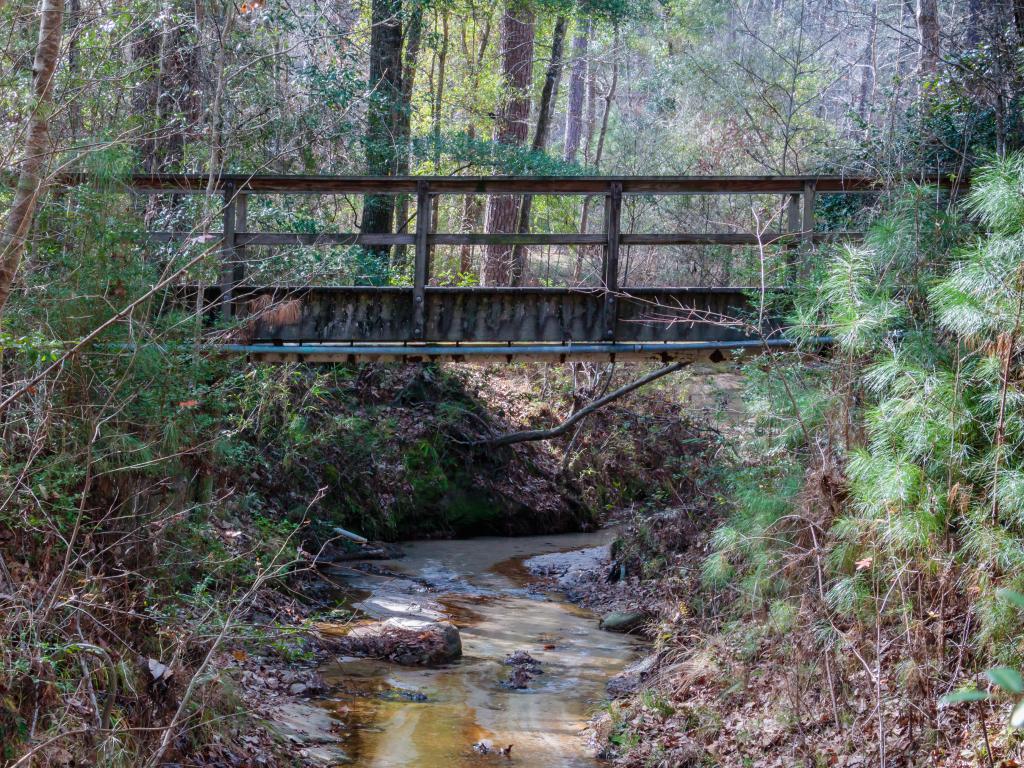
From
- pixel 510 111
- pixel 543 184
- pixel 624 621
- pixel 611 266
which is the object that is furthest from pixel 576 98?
pixel 624 621

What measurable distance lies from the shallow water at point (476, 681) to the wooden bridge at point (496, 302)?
2.75 m

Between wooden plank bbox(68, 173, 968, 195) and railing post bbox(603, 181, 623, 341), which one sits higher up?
wooden plank bbox(68, 173, 968, 195)

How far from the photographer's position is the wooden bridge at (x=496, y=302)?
337 inches

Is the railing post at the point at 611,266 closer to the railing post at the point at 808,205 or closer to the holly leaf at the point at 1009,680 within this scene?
the railing post at the point at 808,205

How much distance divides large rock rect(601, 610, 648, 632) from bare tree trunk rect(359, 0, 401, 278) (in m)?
5.60

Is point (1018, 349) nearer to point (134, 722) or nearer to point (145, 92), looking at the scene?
point (134, 722)

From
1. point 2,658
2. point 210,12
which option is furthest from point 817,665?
point 210,12

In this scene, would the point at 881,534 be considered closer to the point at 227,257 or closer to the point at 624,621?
Answer: the point at 624,621

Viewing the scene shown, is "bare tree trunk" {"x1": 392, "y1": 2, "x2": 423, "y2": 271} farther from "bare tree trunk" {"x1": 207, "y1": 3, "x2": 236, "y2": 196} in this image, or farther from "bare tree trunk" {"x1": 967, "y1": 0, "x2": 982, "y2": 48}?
"bare tree trunk" {"x1": 967, "y1": 0, "x2": 982, "y2": 48}

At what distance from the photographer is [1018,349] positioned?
6.14m

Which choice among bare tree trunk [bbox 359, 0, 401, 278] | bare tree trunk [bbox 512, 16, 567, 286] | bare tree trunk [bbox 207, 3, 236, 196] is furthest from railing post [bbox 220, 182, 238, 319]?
bare tree trunk [bbox 512, 16, 567, 286]

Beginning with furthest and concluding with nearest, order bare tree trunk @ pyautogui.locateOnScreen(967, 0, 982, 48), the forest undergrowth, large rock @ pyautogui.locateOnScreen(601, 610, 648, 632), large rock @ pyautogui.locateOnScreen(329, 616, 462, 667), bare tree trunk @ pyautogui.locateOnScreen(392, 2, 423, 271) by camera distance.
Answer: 1. bare tree trunk @ pyautogui.locateOnScreen(392, 2, 423, 271)
2. large rock @ pyautogui.locateOnScreen(601, 610, 648, 632)
3. bare tree trunk @ pyautogui.locateOnScreen(967, 0, 982, 48)
4. large rock @ pyautogui.locateOnScreen(329, 616, 462, 667)
5. the forest undergrowth

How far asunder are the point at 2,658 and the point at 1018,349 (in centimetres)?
608

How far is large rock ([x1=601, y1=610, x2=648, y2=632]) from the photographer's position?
960 centimetres
